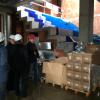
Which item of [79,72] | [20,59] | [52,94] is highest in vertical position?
[20,59]

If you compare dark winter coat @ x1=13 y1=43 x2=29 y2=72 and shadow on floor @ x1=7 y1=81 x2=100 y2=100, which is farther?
shadow on floor @ x1=7 y1=81 x2=100 y2=100

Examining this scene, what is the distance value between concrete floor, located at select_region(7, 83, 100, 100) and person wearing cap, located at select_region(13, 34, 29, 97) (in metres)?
0.60

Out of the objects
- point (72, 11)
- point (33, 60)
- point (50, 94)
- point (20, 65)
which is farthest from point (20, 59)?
point (72, 11)

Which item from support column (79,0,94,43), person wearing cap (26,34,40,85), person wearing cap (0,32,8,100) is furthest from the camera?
support column (79,0,94,43)

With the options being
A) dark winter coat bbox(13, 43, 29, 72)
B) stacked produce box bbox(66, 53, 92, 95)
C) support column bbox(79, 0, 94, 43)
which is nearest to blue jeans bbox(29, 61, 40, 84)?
stacked produce box bbox(66, 53, 92, 95)

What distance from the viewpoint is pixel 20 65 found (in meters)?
6.03

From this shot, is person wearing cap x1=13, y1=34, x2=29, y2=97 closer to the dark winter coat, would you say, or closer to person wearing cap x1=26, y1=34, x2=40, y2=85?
the dark winter coat

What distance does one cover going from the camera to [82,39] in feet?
34.9

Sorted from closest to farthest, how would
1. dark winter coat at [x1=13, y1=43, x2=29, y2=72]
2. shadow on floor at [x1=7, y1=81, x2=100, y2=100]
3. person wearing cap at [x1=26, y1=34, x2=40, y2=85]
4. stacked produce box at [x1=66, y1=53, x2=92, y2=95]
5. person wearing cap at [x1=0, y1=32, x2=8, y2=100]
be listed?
person wearing cap at [x1=0, y1=32, x2=8, y2=100]
dark winter coat at [x1=13, y1=43, x2=29, y2=72]
shadow on floor at [x1=7, y1=81, x2=100, y2=100]
stacked produce box at [x1=66, y1=53, x2=92, y2=95]
person wearing cap at [x1=26, y1=34, x2=40, y2=85]

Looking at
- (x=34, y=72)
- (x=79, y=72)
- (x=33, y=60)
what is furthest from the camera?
(x=34, y=72)

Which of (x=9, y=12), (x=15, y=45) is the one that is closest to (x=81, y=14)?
(x=9, y=12)

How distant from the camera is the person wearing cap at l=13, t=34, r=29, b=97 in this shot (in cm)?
602

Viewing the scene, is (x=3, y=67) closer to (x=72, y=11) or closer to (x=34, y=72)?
(x=34, y=72)

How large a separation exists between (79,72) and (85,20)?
351 cm
